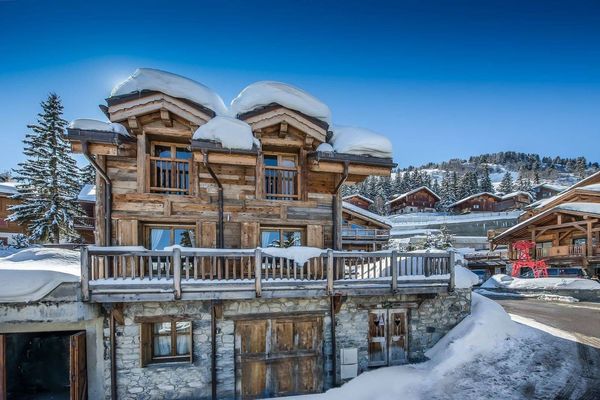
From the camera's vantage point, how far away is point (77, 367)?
817 centimetres

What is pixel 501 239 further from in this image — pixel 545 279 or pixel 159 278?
pixel 159 278

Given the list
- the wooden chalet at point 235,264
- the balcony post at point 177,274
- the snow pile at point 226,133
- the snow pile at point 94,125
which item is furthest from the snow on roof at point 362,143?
the snow pile at point 94,125

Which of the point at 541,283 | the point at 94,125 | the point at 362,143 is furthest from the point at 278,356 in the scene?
the point at 541,283

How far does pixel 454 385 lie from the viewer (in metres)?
9.20

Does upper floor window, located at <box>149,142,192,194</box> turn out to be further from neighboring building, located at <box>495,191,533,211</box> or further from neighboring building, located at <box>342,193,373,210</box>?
neighboring building, located at <box>495,191,533,211</box>

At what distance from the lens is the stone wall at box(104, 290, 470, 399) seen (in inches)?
352

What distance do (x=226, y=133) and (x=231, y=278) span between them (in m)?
4.46

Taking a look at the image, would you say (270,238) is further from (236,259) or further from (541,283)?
(541,283)

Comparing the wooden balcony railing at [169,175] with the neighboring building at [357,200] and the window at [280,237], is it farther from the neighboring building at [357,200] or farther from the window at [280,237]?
the neighboring building at [357,200]

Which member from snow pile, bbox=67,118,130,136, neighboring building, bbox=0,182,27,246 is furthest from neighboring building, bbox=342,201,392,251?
neighboring building, bbox=0,182,27,246

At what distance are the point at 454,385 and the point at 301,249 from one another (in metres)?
5.95

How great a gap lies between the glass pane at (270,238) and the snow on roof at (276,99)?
14.5 ft

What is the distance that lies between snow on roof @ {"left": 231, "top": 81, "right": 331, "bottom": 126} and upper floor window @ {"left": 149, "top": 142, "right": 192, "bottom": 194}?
2.46 m

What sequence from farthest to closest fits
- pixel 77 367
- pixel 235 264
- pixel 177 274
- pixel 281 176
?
pixel 281 176 < pixel 235 264 < pixel 177 274 < pixel 77 367
